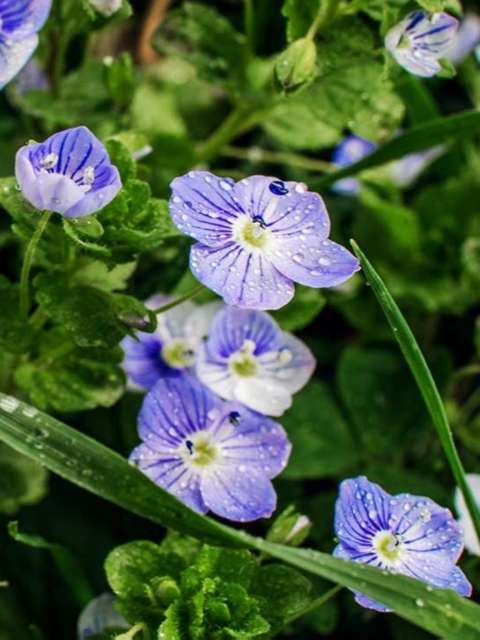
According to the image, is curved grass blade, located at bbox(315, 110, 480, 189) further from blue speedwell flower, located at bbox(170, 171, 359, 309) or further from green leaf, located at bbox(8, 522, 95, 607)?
green leaf, located at bbox(8, 522, 95, 607)

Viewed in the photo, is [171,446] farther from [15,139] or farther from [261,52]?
[261,52]

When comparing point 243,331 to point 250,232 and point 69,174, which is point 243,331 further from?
point 69,174

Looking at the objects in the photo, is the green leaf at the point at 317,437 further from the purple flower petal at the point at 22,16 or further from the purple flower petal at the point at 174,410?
the purple flower petal at the point at 22,16

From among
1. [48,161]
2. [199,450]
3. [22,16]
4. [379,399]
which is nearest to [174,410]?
[199,450]

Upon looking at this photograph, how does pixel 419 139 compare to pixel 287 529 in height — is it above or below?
above

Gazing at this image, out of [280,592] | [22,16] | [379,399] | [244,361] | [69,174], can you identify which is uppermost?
[22,16]

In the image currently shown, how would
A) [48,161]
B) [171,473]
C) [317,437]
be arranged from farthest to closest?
[317,437]
[171,473]
[48,161]

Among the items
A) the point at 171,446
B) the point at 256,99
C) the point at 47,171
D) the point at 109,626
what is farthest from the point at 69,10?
the point at 109,626
